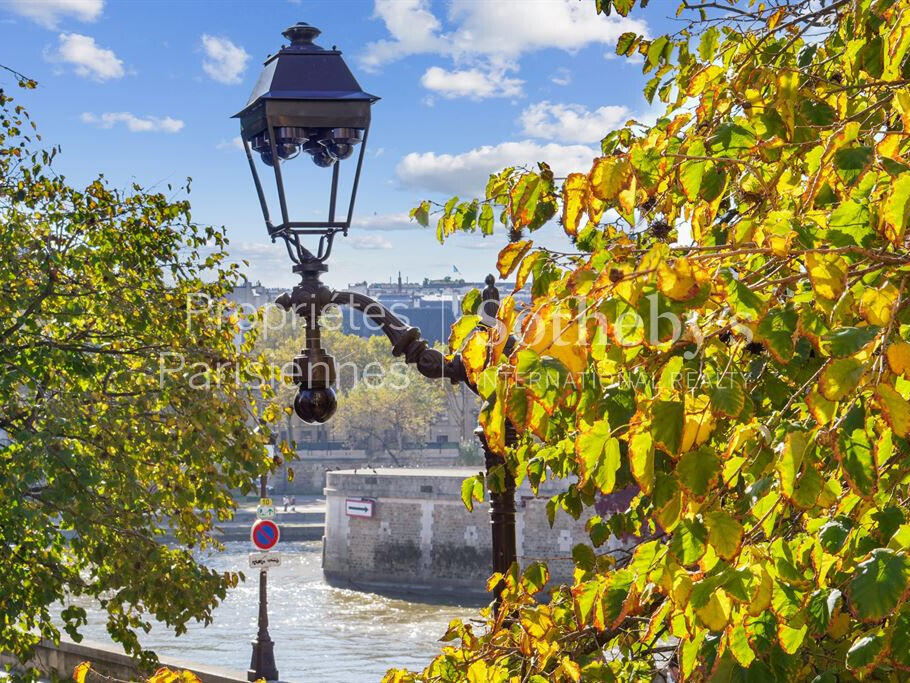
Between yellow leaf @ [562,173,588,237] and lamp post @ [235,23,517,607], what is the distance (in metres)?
1.84

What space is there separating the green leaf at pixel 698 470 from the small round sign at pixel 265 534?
14.7 meters

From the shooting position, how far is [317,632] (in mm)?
32469

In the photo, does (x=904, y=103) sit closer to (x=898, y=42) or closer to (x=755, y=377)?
(x=898, y=42)

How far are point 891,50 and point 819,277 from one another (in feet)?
2.15

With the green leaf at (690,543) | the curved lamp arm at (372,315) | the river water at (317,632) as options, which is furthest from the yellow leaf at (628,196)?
the river water at (317,632)

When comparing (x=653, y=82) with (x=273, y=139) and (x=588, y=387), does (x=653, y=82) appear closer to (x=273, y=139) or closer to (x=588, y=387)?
(x=273, y=139)

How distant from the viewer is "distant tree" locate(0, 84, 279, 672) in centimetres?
709

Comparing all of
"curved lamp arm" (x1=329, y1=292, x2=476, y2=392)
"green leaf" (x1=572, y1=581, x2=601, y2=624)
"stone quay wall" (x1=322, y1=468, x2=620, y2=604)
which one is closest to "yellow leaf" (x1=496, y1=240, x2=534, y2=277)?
"green leaf" (x1=572, y1=581, x2=601, y2=624)

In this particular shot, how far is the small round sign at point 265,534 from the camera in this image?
16.2m

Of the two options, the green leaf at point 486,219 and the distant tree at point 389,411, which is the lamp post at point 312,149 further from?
the distant tree at point 389,411

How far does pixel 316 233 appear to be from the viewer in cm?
455

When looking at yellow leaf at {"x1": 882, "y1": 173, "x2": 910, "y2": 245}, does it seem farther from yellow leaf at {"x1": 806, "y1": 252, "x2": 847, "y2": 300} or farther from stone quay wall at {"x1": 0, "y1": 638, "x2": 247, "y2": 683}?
stone quay wall at {"x1": 0, "y1": 638, "x2": 247, "y2": 683}

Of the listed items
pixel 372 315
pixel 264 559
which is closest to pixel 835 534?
pixel 372 315

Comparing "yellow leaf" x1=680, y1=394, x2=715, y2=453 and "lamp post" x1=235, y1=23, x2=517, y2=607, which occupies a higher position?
"lamp post" x1=235, y1=23, x2=517, y2=607
